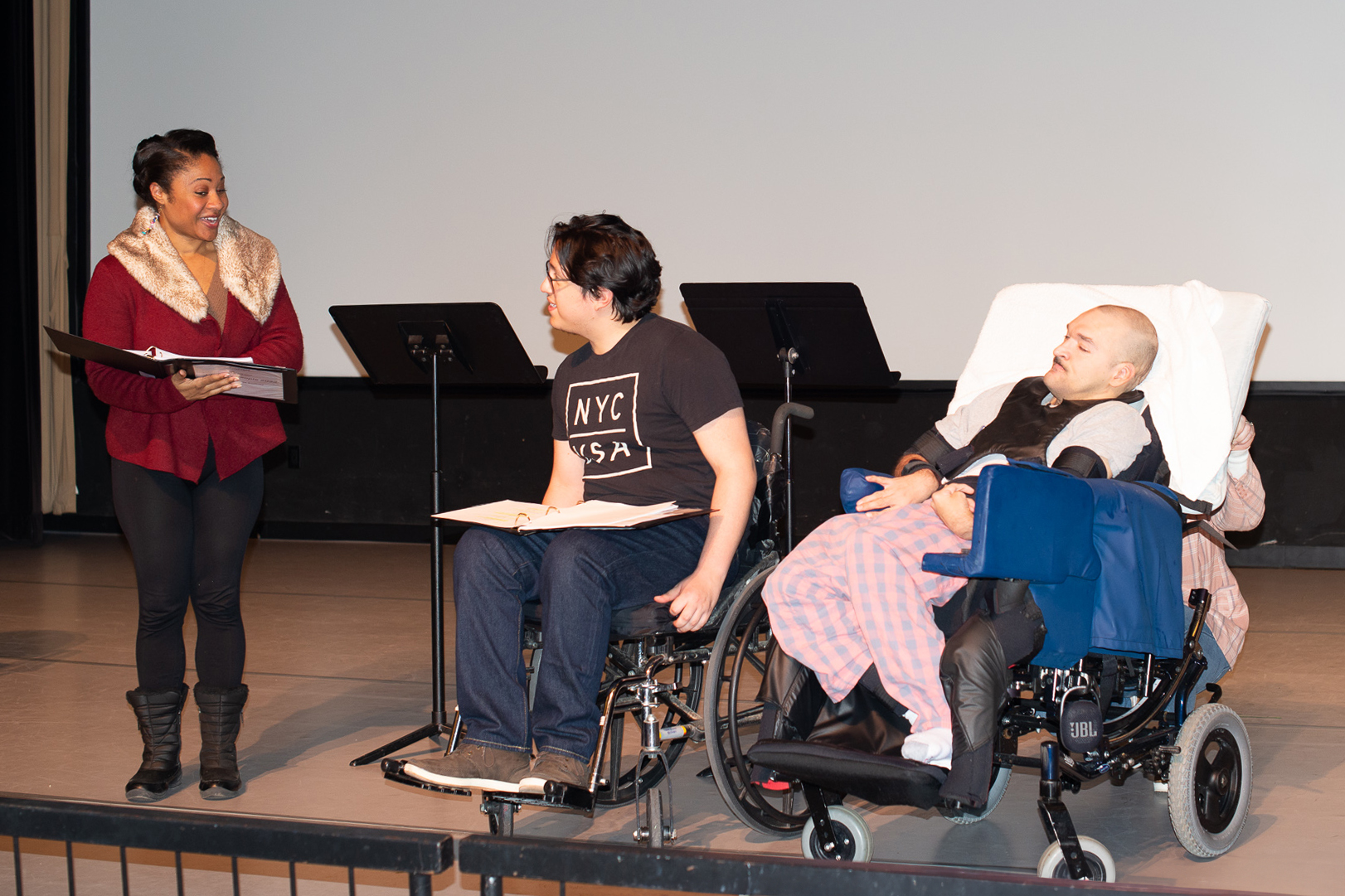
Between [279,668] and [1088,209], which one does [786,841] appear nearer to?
[279,668]

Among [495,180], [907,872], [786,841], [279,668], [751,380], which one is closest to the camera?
[907,872]

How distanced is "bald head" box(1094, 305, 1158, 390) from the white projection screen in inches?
112

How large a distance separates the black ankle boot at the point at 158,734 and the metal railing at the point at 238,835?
1702 millimetres

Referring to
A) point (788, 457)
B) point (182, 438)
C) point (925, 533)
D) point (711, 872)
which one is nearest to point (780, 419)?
point (788, 457)

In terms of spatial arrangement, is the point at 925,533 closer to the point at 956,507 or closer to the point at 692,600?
the point at 956,507

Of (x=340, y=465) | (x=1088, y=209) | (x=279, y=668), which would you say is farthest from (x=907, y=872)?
A: (x=340, y=465)

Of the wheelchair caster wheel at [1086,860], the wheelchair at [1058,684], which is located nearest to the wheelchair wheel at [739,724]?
the wheelchair at [1058,684]

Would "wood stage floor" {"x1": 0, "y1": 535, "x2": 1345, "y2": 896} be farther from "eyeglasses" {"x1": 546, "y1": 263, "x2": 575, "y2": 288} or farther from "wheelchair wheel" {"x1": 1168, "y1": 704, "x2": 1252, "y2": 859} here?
"eyeglasses" {"x1": 546, "y1": 263, "x2": 575, "y2": 288}

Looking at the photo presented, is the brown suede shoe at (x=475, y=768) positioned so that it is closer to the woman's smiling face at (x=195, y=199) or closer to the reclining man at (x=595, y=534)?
the reclining man at (x=595, y=534)

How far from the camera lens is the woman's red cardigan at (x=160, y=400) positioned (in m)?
2.53

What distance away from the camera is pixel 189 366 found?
8.01 ft

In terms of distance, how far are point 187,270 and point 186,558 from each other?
0.59 meters

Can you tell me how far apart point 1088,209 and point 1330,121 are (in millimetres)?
936

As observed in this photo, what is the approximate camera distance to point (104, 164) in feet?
21.2
